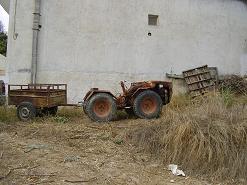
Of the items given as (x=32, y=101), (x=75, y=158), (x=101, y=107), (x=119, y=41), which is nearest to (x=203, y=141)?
(x=75, y=158)

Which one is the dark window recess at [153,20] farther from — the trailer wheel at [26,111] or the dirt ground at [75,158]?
the dirt ground at [75,158]

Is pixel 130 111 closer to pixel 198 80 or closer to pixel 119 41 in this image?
pixel 119 41

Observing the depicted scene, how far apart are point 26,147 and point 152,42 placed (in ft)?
27.6

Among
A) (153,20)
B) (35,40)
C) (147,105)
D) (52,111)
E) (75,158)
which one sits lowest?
(75,158)

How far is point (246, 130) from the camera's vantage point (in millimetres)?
8219

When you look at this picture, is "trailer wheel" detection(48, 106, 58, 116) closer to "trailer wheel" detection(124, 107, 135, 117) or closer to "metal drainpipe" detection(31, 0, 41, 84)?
"trailer wheel" detection(124, 107, 135, 117)

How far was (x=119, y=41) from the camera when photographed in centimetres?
1514

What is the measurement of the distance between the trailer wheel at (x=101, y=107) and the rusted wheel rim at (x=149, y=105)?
0.81 metres

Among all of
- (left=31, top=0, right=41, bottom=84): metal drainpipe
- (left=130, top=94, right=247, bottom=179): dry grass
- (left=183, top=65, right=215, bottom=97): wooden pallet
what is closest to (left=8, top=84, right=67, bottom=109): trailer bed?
(left=31, top=0, right=41, bottom=84): metal drainpipe

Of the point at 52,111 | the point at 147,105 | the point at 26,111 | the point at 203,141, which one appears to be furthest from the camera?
the point at 52,111

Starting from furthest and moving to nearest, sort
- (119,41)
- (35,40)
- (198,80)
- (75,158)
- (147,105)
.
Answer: (198,80) → (119,41) → (35,40) → (147,105) → (75,158)

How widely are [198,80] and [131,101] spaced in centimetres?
468

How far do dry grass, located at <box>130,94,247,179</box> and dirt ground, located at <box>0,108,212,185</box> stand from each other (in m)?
0.30

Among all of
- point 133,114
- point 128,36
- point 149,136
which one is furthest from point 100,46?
point 149,136
